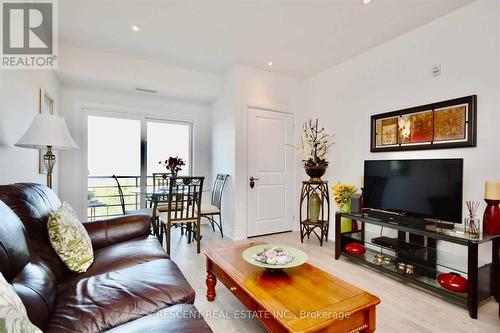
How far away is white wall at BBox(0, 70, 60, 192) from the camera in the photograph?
185cm

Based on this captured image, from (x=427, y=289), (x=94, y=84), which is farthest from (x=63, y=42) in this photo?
(x=427, y=289)

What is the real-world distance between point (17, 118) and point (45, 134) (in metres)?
0.42

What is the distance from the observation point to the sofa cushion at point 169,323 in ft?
3.06

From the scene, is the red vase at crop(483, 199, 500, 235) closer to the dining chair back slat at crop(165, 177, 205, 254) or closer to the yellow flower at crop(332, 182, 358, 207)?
the yellow flower at crop(332, 182, 358, 207)

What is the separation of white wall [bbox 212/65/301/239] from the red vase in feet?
8.79

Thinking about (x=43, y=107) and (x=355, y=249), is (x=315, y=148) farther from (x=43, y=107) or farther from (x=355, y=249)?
(x=43, y=107)

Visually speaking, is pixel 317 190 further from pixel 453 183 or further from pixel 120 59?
pixel 120 59

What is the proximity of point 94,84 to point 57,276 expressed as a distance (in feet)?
10.2

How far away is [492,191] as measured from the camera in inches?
75.2

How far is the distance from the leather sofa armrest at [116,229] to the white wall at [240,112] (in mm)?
1682

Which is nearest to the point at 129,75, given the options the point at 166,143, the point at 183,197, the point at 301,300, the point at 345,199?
the point at 166,143

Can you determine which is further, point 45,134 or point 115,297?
point 45,134

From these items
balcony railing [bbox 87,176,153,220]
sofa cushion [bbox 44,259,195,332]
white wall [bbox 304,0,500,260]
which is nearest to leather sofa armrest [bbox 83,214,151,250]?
sofa cushion [bbox 44,259,195,332]

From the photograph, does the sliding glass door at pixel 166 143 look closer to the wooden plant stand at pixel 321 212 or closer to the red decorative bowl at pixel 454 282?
the wooden plant stand at pixel 321 212
